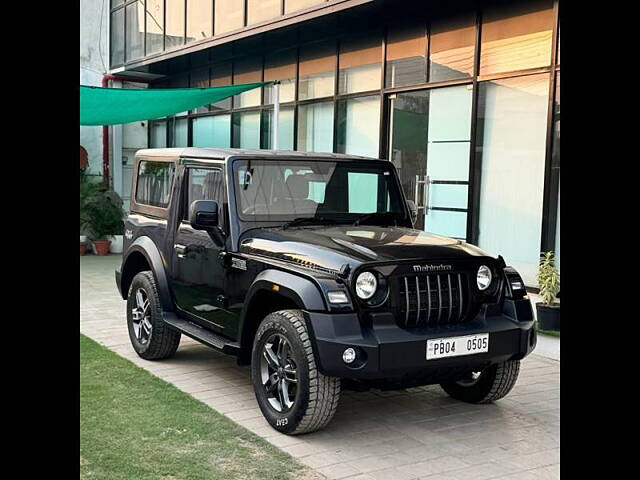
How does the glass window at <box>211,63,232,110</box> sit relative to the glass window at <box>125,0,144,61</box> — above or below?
below

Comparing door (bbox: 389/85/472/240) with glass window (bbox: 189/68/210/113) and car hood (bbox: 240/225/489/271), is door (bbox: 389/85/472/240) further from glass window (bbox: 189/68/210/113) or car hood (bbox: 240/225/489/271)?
glass window (bbox: 189/68/210/113)

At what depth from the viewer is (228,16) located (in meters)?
13.2

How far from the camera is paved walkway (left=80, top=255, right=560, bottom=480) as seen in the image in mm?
4160

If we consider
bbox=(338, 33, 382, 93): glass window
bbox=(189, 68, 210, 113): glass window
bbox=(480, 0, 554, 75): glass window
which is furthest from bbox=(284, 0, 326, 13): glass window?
bbox=(189, 68, 210, 113): glass window

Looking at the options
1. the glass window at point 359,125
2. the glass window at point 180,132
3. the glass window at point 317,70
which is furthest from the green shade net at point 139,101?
the glass window at point 180,132

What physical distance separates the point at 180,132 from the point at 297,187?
12679 millimetres

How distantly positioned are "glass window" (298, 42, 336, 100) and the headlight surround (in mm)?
8147

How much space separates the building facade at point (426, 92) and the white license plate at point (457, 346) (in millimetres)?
2963

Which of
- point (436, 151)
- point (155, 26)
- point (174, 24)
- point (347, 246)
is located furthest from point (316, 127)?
point (347, 246)

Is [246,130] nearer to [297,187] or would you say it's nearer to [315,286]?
[297,187]

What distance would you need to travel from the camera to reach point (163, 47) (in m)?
15.6
